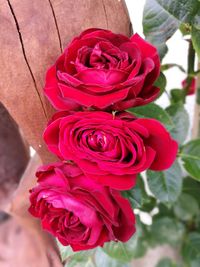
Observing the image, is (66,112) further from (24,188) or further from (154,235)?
(154,235)

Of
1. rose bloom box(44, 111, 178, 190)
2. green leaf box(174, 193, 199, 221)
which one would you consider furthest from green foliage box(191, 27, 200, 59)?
green leaf box(174, 193, 199, 221)

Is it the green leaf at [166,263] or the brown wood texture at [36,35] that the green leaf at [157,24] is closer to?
the brown wood texture at [36,35]

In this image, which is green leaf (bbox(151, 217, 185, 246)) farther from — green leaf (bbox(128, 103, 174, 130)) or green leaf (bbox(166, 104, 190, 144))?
green leaf (bbox(128, 103, 174, 130))

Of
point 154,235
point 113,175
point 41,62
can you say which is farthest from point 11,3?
point 154,235

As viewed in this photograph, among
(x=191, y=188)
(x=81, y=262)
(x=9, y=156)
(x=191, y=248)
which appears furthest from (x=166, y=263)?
(x=9, y=156)

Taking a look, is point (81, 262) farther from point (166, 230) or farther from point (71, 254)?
point (166, 230)

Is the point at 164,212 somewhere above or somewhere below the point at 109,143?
below

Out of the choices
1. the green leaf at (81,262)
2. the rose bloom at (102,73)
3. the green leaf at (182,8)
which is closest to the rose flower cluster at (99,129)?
the rose bloom at (102,73)
